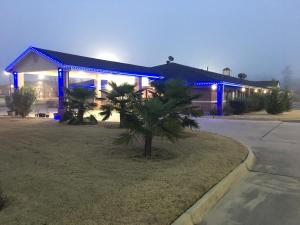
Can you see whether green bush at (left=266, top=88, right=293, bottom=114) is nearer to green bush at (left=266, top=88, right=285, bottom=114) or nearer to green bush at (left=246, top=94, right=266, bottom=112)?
green bush at (left=266, top=88, right=285, bottom=114)

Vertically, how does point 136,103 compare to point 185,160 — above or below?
above

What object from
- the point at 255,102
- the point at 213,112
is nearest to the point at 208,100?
the point at 213,112

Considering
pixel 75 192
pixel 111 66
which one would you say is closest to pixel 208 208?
A: pixel 75 192

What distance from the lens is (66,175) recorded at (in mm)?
5730

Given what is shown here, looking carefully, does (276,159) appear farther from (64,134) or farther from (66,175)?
(64,134)

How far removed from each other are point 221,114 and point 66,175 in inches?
856

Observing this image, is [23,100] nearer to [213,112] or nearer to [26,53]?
[26,53]

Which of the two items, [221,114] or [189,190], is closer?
[189,190]

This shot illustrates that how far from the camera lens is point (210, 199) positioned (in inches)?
196

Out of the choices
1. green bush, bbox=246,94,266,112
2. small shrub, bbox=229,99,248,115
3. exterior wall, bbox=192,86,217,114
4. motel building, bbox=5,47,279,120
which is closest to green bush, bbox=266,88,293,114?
small shrub, bbox=229,99,248,115

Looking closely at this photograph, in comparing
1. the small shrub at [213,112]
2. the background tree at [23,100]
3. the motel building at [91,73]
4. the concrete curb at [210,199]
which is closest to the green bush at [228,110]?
the motel building at [91,73]

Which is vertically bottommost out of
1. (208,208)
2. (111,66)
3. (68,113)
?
(208,208)

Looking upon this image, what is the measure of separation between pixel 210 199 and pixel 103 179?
5.95ft

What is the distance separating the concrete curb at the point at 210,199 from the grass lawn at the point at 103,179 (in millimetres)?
106
